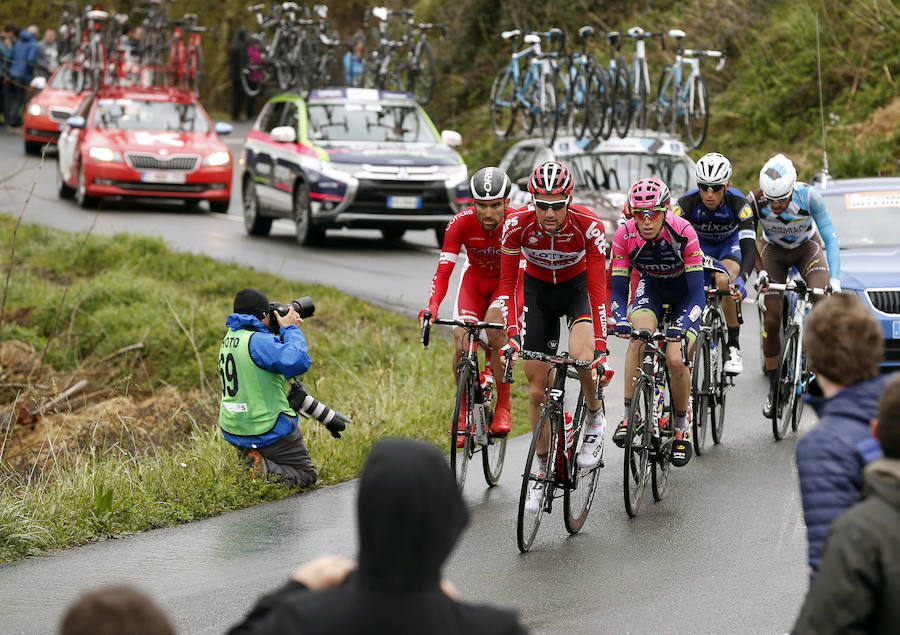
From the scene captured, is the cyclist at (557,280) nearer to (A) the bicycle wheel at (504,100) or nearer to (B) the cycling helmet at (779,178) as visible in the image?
(B) the cycling helmet at (779,178)

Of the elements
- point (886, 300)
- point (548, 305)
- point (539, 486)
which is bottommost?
point (539, 486)

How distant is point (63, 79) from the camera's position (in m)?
33.0

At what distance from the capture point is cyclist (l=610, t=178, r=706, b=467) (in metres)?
8.95

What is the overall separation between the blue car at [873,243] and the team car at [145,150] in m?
12.8

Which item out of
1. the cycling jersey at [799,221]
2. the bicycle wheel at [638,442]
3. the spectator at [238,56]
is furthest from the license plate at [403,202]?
the spectator at [238,56]

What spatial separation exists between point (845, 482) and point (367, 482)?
1713 mm

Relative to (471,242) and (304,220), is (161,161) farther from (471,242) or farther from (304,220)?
(471,242)

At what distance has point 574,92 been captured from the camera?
19.8 meters

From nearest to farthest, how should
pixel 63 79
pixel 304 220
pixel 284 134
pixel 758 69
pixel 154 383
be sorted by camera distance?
1. pixel 154 383
2. pixel 284 134
3. pixel 304 220
4. pixel 758 69
5. pixel 63 79

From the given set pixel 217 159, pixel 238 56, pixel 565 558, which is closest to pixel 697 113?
pixel 217 159

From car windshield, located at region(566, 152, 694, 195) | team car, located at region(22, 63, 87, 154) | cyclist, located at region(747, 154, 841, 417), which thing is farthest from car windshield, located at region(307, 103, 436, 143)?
team car, located at region(22, 63, 87, 154)

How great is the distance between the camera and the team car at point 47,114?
31.5m

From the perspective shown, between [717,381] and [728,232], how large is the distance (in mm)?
1187

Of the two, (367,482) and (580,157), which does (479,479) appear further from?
(580,157)
